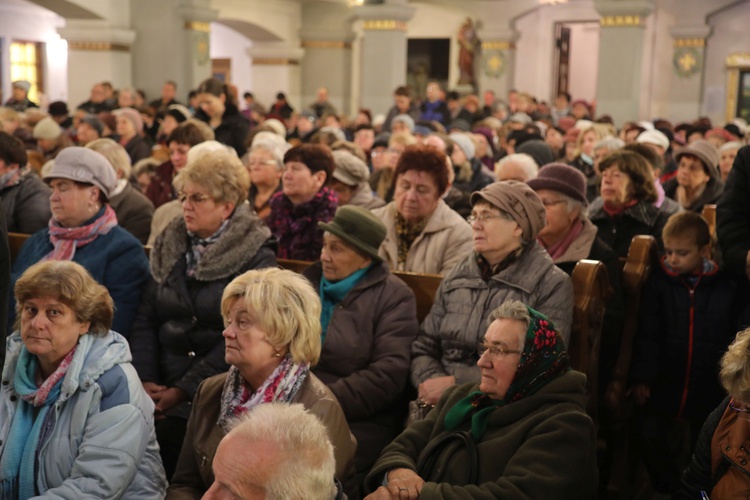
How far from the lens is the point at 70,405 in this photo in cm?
306

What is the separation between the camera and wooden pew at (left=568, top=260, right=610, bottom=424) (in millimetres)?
3732

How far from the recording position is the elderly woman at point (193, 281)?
3941 mm

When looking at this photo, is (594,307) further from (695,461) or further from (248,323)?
(248,323)

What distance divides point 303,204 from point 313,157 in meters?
0.28

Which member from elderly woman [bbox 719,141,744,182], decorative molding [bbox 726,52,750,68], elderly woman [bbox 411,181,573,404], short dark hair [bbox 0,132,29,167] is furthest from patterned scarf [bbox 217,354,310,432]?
decorative molding [bbox 726,52,750,68]

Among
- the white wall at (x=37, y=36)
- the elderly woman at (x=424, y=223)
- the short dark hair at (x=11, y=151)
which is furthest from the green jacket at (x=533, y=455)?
the white wall at (x=37, y=36)

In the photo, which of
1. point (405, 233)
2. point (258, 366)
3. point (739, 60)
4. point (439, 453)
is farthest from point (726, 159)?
point (739, 60)

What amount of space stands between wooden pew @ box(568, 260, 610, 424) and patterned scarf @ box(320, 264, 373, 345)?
87cm

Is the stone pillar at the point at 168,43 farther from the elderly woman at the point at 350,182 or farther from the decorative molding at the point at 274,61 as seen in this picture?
the elderly woman at the point at 350,182

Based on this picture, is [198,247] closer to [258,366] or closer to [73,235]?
[73,235]

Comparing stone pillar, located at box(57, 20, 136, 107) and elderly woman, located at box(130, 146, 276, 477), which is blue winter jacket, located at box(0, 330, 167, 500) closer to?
elderly woman, located at box(130, 146, 276, 477)

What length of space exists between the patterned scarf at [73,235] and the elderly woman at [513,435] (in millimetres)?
1845

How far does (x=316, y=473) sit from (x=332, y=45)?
21.7 meters

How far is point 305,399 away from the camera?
2.95m
